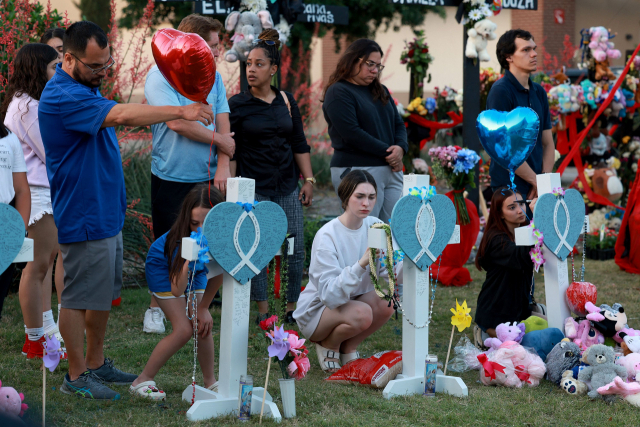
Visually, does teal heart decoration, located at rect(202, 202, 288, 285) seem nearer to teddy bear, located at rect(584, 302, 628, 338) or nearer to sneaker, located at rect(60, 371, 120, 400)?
sneaker, located at rect(60, 371, 120, 400)

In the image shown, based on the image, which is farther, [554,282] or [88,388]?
[554,282]

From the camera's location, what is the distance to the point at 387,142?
4512 millimetres

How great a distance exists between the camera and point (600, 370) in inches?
124

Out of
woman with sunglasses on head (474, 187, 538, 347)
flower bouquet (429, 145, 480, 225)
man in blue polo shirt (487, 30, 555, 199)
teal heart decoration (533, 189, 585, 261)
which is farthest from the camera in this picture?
flower bouquet (429, 145, 480, 225)

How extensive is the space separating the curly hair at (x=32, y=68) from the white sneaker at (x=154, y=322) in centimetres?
145

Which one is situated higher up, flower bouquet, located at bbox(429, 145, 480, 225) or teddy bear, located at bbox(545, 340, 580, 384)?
flower bouquet, located at bbox(429, 145, 480, 225)

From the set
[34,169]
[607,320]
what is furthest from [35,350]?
[607,320]

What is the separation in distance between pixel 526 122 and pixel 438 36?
14.4 m

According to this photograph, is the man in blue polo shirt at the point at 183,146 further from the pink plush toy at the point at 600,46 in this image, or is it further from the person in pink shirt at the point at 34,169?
the pink plush toy at the point at 600,46

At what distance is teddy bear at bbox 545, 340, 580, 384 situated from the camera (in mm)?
3318

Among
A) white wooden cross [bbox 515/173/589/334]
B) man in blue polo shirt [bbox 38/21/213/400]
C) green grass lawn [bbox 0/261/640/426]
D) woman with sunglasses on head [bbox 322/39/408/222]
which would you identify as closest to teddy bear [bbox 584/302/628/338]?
white wooden cross [bbox 515/173/589/334]

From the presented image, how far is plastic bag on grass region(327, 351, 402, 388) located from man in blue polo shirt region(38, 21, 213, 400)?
3.52 ft

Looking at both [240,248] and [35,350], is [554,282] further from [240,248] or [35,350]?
[35,350]

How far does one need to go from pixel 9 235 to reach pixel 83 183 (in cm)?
62
